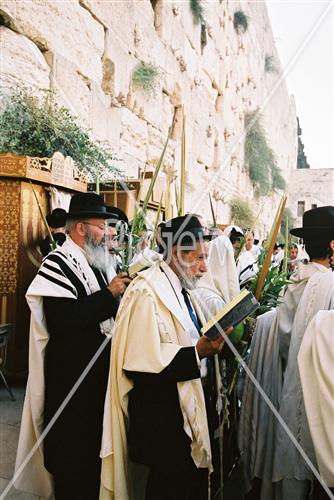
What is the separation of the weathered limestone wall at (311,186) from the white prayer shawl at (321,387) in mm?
35176

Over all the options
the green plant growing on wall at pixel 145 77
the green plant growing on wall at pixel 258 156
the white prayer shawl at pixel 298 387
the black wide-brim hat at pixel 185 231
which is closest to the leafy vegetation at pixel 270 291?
the white prayer shawl at pixel 298 387

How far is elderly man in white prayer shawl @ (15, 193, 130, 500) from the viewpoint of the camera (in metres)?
Result: 2.04

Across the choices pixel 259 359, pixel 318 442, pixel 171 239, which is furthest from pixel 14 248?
pixel 318 442

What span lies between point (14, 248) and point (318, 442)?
3399 millimetres

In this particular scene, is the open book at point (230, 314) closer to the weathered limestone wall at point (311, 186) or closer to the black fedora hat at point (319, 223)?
the black fedora hat at point (319, 223)

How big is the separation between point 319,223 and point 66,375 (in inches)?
64.9

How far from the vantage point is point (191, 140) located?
1393 cm

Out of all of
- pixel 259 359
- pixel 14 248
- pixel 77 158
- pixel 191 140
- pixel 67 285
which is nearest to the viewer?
pixel 67 285

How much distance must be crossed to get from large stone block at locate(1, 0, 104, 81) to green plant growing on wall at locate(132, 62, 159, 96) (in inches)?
60.2

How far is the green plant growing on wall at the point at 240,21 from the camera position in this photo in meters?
18.4

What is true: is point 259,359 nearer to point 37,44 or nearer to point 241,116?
point 37,44

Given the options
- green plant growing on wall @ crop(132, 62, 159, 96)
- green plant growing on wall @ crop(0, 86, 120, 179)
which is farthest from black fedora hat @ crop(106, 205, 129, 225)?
green plant growing on wall @ crop(132, 62, 159, 96)

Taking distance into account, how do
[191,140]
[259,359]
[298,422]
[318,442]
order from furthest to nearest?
[191,140], [259,359], [298,422], [318,442]

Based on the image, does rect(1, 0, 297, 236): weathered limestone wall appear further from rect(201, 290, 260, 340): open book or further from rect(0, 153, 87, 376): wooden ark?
rect(0, 153, 87, 376): wooden ark
